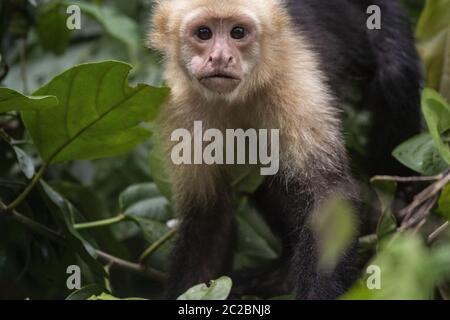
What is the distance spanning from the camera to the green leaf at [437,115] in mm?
2717

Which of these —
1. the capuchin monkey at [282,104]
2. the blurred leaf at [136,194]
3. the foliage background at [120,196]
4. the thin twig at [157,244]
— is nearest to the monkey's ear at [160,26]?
the capuchin monkey at [282,104]

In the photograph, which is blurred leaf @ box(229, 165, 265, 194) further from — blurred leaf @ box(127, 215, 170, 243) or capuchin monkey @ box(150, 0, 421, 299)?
blurred leaf @ box(127, 215, 170, 243)

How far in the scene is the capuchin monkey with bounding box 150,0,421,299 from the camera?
321 centimetres

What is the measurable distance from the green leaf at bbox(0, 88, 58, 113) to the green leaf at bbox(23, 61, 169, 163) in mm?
195

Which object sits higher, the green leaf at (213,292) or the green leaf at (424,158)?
the green leaf at (424,158)

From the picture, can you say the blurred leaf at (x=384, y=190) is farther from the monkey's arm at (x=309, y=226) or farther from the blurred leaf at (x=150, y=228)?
the blurred leaf at (x=150, y=228)

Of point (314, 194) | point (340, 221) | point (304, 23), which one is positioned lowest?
point (314, 194)

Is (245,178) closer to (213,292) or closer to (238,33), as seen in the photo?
(238,33)

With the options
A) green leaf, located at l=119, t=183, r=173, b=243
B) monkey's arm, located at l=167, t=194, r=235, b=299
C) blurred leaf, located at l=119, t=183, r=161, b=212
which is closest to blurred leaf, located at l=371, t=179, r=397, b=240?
monkey's arm, located at l=167, t=194, r=235, b=299

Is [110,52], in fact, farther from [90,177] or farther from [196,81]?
[196,81]

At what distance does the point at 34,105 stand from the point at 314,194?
120 centimetres

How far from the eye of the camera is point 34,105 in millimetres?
2805

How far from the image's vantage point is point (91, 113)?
3104 millimetres
